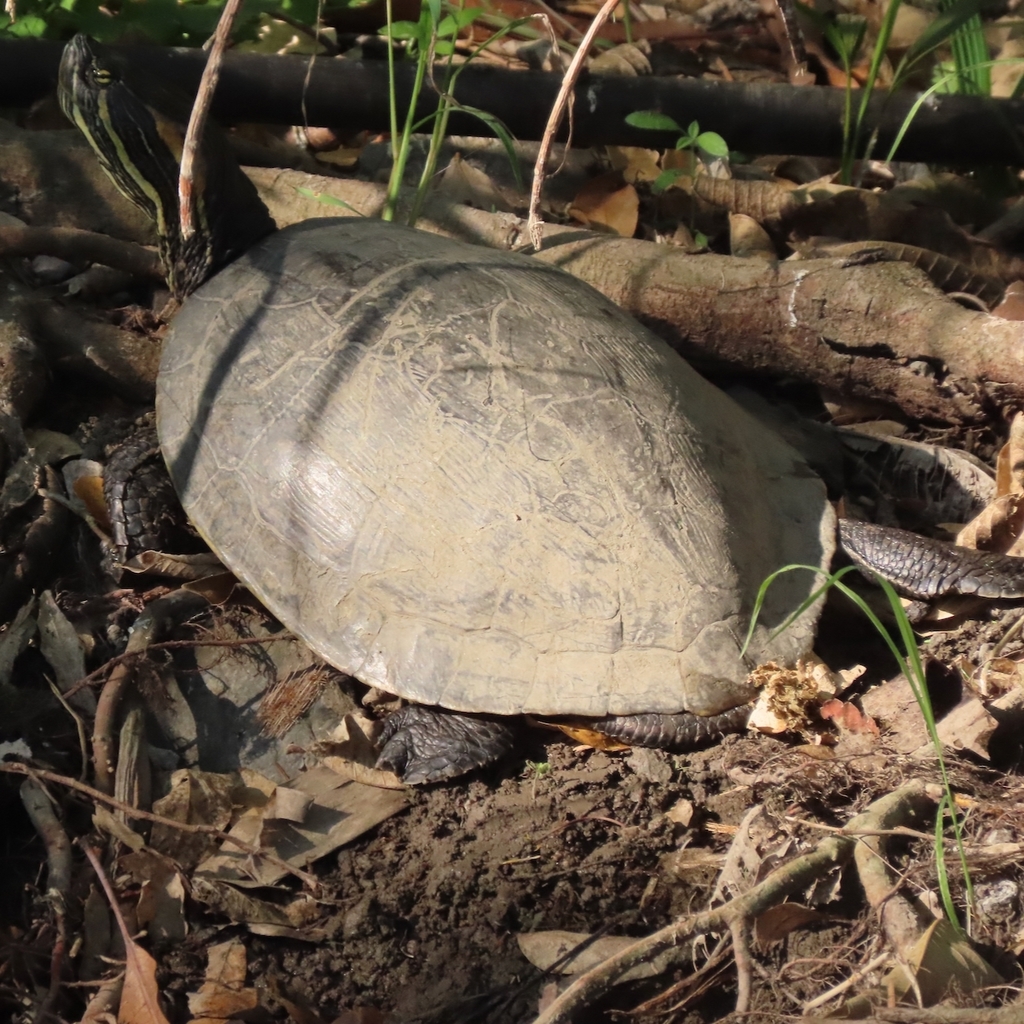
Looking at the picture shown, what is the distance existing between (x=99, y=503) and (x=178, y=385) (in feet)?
1.78

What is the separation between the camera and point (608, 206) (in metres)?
4.67

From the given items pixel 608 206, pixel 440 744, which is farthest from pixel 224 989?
pixel 608 206

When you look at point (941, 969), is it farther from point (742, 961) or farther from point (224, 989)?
point (224, 989)

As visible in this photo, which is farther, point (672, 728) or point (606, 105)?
point (606, 105)

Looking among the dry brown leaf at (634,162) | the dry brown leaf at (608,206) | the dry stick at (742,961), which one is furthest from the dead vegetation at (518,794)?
the dry brown leaf at (634,162)

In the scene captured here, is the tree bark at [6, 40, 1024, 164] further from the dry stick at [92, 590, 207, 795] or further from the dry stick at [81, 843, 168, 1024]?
the dry stick at [81, 843, 168, 1024]

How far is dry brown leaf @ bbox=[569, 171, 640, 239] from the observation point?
464 centimetres

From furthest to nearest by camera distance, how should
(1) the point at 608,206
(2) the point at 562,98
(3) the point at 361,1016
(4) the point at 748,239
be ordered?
(1) the point at 608,206, (4) the point at 748,239, (2) the point at 562,98, (3) the point at 361,1016

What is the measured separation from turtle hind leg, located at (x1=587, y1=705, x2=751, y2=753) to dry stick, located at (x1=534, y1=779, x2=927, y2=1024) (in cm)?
44

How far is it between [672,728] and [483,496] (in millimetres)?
835

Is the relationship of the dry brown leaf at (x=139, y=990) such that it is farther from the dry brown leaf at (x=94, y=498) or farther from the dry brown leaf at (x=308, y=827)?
the dry brown leaf at (x=94, y=498)

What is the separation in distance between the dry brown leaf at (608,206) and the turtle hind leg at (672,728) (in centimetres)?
265

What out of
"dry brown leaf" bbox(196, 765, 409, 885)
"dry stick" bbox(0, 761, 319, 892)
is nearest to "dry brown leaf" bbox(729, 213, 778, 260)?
"dry brown leaf" bbox(196, 765, 409, 885)

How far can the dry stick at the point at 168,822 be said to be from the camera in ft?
8.29
